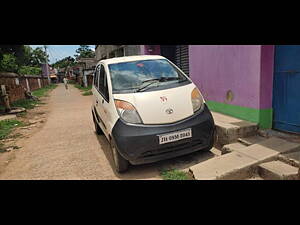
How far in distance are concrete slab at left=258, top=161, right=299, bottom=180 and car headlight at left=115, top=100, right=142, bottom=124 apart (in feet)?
5.97

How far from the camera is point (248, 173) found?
297 cm

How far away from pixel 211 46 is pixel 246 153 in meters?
3.01

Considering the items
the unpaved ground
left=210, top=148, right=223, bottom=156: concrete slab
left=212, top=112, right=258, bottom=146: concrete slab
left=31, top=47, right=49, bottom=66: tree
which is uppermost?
left=31, top=47, right=49, bottom=66: tree

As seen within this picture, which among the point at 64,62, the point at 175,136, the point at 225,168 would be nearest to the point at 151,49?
the point at 175,136

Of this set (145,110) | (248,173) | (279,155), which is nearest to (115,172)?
(145,110)

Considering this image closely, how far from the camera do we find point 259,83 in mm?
3957

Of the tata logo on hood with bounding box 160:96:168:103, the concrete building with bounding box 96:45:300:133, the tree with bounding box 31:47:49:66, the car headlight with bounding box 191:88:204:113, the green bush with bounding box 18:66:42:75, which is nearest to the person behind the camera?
the tata logo on hood with bounding box 160:96:168:103

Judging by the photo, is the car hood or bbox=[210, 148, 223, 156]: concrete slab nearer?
the car hood

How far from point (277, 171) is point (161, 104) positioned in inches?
69.5

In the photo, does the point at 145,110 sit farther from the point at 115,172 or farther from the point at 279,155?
the point at 279,155

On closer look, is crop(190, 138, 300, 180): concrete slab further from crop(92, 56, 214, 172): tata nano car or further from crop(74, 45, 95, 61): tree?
crop(74, 45, 95, 61): tree

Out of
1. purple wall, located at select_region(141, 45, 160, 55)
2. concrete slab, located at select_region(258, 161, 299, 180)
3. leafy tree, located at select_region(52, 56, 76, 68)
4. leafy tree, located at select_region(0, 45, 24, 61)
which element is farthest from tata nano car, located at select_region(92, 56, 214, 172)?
leafy tree, located at select_region(52, 56, 76, 68)

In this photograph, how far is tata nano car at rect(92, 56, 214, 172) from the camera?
10.0ft

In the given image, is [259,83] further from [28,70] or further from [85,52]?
[85,52]
